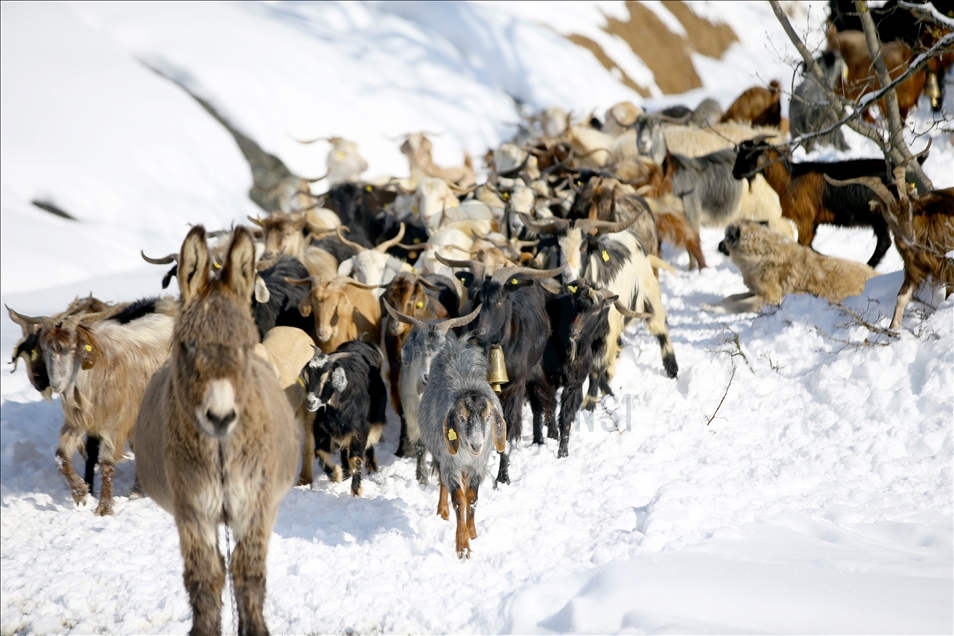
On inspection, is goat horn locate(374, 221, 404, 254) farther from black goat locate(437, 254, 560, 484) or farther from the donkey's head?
the donkey's head

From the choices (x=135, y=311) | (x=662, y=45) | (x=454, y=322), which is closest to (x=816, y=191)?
(x=454, y=322)

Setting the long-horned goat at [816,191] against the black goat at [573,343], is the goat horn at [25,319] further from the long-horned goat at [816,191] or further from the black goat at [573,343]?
the long-horned goat at [816,191]

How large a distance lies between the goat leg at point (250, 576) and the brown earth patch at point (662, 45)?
90.2ft

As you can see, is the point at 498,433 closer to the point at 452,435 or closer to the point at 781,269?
the point at 452,435

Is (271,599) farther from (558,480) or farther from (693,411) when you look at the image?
(693,411)

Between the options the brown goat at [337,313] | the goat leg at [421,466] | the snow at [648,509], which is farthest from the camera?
the brown goat at [337,313]

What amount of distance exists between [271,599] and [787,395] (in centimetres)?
487

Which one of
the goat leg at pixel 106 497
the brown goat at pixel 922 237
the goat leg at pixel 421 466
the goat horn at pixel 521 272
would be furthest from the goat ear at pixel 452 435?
the brown goat at pixel 922 237

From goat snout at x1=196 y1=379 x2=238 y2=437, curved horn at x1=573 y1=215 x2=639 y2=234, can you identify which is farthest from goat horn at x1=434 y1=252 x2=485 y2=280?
goat snout at x1=196 y1=379 x2=238 y2=437

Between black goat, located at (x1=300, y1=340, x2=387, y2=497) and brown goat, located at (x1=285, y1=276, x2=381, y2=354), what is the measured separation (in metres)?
0.95

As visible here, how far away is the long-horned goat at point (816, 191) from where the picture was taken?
10250 mm

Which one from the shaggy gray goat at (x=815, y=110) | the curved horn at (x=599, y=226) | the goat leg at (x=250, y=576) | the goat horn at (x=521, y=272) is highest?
the shaggy gray goat at (x=815, y=110)

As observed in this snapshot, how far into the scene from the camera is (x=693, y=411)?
8211 millimetres

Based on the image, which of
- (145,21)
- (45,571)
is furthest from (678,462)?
(145,21)
